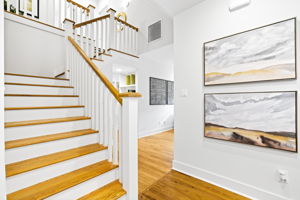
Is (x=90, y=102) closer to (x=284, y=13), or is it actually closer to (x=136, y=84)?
(x=136, y=84)

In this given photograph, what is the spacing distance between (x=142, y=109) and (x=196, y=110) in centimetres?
216

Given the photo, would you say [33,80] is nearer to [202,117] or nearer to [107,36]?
[107,36]

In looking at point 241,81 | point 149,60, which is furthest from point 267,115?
point 149,60

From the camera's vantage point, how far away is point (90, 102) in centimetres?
192

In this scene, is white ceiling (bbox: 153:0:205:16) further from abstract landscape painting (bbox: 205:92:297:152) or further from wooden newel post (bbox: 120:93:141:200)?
wooden newel post (bbox: 120:93:141:200)

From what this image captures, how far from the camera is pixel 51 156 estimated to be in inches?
53.3

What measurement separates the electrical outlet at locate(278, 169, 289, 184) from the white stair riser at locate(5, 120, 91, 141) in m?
→ 2.36

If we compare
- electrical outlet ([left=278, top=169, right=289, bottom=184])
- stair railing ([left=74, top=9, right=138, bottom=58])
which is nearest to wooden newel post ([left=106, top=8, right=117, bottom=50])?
stair railing ([left=74, top=9, right=138, bottom=58])

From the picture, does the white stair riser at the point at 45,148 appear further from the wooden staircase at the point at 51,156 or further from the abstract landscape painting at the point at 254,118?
the abstract landscape painting at the point at 254,118

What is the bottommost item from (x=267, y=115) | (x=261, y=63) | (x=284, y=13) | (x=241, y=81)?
(x=267, y=115)

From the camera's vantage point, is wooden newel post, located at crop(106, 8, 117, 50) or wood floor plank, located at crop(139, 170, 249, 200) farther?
wooden newel post, located at crop(106, 8, 117, 50)

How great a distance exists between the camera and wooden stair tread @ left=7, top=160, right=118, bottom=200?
103 cm

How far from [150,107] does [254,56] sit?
302 centimetres

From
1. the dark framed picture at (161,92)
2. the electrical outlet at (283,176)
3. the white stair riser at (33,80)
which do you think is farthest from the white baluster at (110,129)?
the dark framed picture at (161,92)
